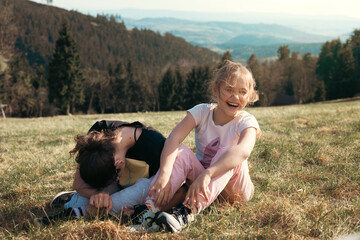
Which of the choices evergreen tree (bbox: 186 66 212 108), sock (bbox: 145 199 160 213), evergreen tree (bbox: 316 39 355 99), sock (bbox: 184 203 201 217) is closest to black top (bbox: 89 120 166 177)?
sock (bbox: 145 199 160 213)

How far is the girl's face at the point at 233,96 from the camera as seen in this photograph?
299 cm

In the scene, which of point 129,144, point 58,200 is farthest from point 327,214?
point 58,200

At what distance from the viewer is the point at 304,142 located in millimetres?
5453

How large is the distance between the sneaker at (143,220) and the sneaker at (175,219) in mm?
71

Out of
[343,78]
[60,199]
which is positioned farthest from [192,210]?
[343,78]

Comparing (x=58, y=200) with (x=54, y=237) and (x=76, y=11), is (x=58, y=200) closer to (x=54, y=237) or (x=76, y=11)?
(x=54, y=237)

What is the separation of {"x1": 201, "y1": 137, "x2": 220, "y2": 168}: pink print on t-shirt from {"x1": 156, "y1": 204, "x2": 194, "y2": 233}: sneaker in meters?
0.79

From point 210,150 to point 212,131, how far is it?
21cm

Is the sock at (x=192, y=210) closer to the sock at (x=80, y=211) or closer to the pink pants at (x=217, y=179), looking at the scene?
the pink pants at (x=217, y=179)

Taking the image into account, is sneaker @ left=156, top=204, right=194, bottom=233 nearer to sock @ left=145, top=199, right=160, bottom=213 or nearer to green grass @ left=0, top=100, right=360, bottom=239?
green grass @ left=0, top=100, right=360, bottom=239

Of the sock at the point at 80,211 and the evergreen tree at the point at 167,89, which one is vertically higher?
the sock at the point at 80,211

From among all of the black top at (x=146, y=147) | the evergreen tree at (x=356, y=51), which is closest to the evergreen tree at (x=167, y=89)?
the evergreen tree at (x=356, y=51)

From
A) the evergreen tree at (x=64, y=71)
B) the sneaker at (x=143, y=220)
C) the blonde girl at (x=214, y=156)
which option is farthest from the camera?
the evergreen tree at (x=64, y=71)

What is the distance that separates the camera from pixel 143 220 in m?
2.49
